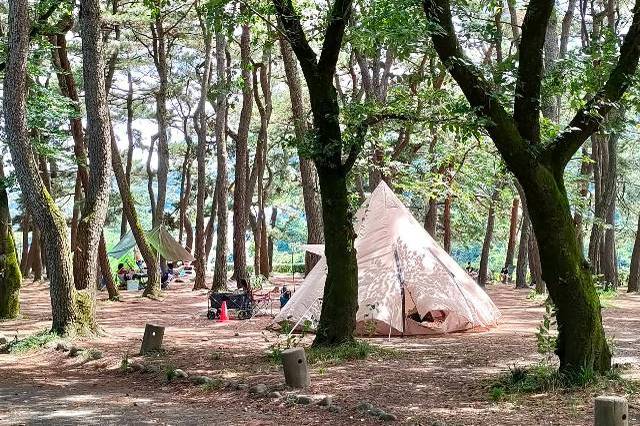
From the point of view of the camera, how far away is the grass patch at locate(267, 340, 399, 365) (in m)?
8.42

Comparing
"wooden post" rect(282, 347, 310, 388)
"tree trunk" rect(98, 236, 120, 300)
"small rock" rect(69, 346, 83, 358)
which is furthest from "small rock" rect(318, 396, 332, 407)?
"tree trunk" rect(98, 236, 120, 300)

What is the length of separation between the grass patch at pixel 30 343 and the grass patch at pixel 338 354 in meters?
3.40

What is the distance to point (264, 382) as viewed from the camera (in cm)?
737

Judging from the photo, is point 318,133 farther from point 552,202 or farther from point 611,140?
point 611,140

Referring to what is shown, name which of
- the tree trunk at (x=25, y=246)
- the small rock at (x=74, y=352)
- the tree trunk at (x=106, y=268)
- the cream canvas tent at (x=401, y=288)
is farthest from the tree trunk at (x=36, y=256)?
the small rock at (x=74, y=352)

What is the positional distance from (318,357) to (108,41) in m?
15.4

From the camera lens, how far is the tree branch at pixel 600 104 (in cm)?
667

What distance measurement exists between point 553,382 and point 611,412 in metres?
2.26

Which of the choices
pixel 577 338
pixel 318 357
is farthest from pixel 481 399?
pixel 318 357

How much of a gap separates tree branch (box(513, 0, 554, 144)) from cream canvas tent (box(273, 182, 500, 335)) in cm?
446

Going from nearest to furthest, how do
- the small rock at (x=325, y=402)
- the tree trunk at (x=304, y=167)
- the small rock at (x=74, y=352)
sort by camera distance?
the small rock at (x=325, y=402)
the small rock at (x=74, y=352)
the tree trunk at (x=304, y=167)

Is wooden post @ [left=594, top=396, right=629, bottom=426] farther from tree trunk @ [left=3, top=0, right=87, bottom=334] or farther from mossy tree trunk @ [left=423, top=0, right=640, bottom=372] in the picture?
tree trunk @ [left=3, top=0, right=87, bottom=334]

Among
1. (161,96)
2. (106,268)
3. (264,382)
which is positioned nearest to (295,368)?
(264,382)

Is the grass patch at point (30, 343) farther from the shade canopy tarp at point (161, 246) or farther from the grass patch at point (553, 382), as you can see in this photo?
the shade canopy tarp at point (161, 246)
